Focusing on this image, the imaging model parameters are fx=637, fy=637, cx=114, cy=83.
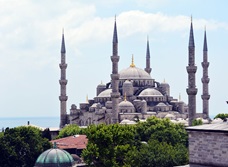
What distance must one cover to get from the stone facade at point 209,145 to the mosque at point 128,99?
54325 mm

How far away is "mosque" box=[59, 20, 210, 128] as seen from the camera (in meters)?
82.9

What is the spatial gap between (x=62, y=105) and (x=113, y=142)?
44884 millimetres

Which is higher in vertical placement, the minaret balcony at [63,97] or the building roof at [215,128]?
the minaret balcony at [63,97]

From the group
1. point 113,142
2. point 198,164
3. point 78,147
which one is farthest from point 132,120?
point 198,164

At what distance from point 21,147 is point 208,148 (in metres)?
32.3

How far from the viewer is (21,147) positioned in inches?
2089

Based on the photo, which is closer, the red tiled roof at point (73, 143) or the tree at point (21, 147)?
the tree at point (21, 147)

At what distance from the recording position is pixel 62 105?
302 feet

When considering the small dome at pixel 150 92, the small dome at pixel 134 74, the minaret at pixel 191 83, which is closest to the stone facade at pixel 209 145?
the minaret at pixel 191 83

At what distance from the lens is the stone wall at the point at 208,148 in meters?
22.5

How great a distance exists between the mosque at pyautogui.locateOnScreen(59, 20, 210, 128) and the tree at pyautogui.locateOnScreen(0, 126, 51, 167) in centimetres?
2766

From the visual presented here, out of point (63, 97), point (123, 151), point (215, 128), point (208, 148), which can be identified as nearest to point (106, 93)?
point (63, 97)

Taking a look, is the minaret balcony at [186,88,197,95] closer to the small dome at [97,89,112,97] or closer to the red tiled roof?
the red tiled roof

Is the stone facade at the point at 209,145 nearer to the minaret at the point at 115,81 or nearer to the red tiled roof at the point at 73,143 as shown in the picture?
the red tiled roof at the point at 73,143
